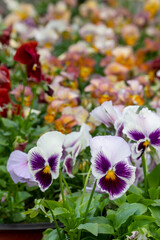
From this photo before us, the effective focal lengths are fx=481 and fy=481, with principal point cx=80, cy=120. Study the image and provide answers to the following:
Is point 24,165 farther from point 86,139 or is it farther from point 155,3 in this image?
point 155,3

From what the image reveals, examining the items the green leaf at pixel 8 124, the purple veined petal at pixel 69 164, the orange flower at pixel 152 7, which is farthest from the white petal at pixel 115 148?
the orange flower at pixel 152 7

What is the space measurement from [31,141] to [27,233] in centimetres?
33

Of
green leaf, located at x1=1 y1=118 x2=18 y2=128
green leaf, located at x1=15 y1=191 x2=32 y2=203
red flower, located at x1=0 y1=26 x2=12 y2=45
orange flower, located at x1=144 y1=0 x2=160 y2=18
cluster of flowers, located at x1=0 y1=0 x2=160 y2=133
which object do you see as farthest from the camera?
orange flower, located at x1=144 y1=0 x2=160 y2=18

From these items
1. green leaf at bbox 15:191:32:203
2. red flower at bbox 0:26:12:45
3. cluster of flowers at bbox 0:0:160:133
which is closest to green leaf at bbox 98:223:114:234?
green leaf at bbox 15:191:32:203

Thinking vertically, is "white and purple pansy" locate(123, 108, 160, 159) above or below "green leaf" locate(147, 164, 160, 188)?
above

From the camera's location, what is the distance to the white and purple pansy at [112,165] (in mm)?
1017

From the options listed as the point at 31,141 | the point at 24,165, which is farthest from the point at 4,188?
the point at 24,165

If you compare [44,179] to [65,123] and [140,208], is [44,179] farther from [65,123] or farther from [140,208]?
[65,123]

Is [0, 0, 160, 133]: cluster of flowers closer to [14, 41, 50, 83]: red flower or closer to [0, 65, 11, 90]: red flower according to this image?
[14, 41, 50, 83]: red flower

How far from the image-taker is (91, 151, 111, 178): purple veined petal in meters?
1.01

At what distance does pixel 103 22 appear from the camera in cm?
374

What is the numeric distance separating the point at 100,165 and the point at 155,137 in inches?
6.8

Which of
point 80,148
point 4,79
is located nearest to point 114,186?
point 80,148

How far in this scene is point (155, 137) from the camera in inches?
43.9
